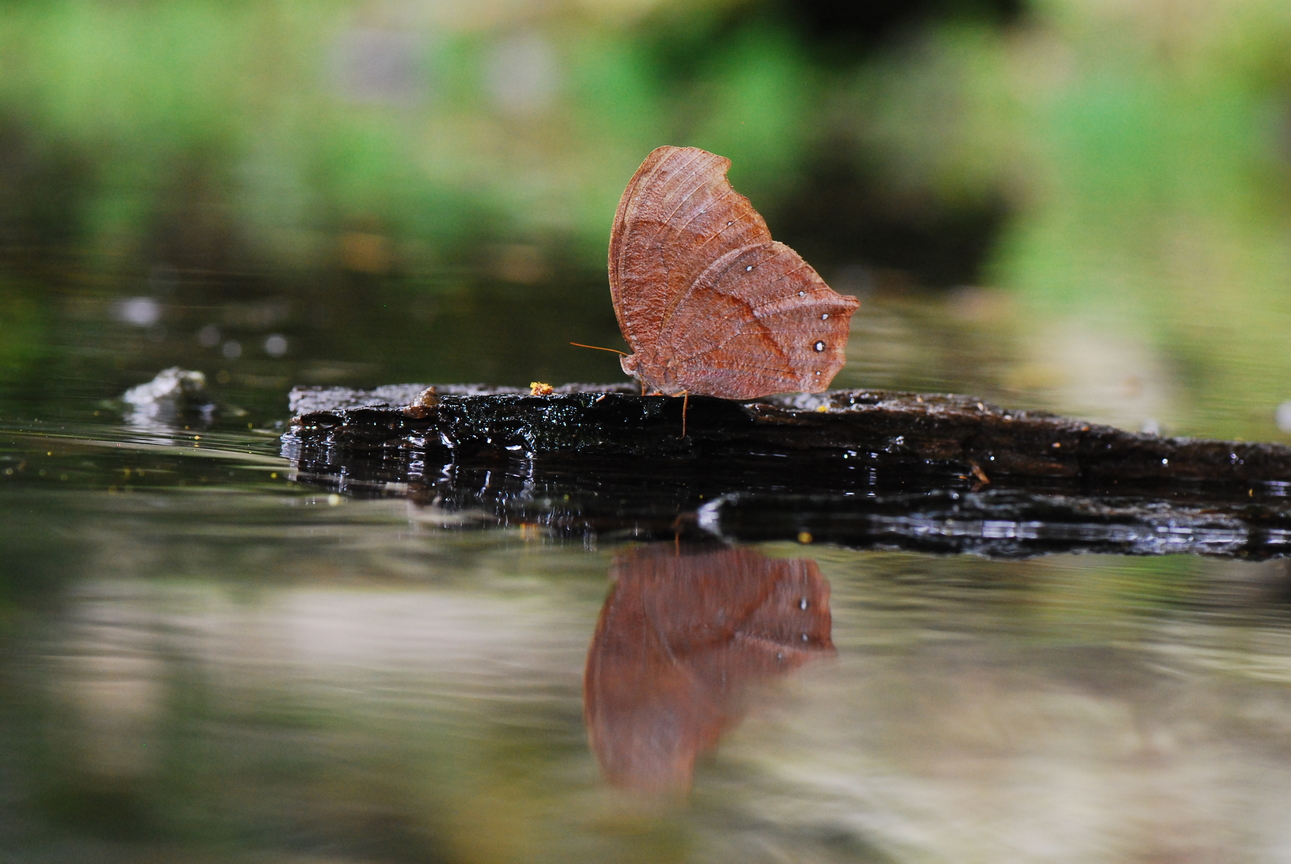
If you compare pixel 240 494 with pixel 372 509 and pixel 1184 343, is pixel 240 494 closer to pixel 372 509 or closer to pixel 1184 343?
pixel 372 509

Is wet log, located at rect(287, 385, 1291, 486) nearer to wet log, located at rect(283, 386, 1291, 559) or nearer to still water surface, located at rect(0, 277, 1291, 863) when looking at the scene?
wet log, located at rect(283, 386, 1291, 559)

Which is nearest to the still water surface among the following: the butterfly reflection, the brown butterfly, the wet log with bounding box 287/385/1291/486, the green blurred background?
the butterfly reflection

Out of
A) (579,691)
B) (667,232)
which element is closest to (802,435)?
(667,232)

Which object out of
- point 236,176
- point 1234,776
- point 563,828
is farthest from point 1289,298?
point 236,176

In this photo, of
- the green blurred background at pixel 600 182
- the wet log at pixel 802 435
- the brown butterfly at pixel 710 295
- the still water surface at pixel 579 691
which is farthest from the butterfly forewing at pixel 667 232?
the green blurred background at pixel 600 182

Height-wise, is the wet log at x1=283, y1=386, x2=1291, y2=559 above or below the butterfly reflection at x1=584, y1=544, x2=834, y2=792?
above

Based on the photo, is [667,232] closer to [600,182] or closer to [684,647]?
[684,647]
